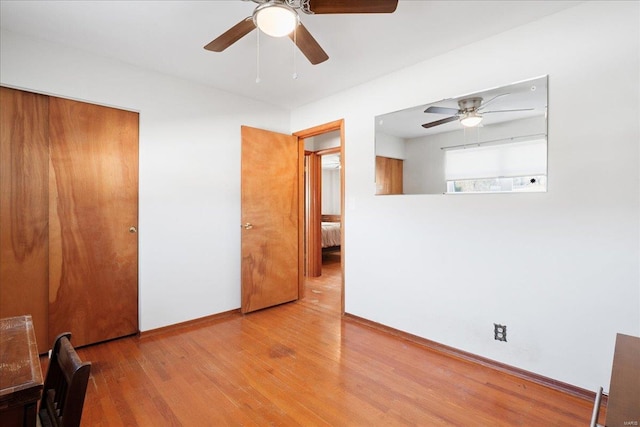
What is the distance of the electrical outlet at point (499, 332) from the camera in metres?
2.25

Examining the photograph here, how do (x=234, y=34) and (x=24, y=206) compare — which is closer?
(x=234, y=34)

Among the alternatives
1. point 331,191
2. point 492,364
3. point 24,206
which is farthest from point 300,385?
point 331,191

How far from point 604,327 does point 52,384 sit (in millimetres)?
2730

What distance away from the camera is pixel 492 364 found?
2.29m

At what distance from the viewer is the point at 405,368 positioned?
228 centimetres

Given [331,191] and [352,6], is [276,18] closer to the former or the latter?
[352,6]

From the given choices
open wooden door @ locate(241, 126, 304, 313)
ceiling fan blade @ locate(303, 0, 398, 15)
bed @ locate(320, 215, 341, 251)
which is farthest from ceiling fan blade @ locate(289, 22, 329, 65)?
bed @ locate(320, 215, 341, 251)

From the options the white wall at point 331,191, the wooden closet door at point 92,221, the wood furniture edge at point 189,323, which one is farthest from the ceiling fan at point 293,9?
the white wall at point 331,191

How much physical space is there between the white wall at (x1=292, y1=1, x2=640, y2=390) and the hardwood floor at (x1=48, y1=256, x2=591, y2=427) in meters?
0.30

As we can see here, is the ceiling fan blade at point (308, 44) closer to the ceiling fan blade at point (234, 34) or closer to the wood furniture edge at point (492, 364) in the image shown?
the ceiling fan blade at point (234, 34)

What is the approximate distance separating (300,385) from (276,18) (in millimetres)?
2191

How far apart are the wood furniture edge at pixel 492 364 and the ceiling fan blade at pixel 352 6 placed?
243 centimetres

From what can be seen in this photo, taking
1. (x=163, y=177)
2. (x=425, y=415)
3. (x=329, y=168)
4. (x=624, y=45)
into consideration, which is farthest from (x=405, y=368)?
(x=329, y=168)

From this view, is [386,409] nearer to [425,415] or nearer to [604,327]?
[425,415]
